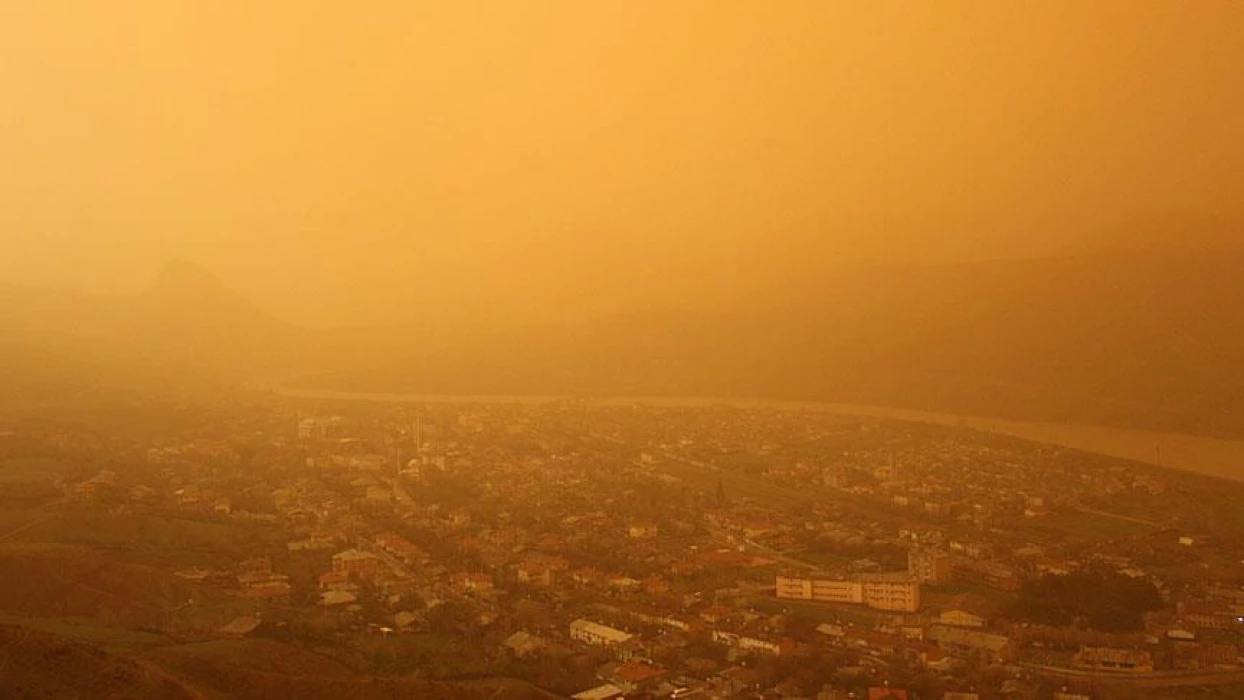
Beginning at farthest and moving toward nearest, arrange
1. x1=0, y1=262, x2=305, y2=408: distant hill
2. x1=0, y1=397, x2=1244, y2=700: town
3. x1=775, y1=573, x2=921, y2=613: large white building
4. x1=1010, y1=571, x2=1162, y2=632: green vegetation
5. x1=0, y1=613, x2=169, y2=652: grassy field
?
x1=0, y1=262, x2=305, y2=408: distant hill
x1=775, y1=573, x2=921, y2=613: large white building
x1=1010, y1=571, x2=1162, y2=632: green vegetation
x1=0, y1=397, x2=1244, y2=700: town
x1=0, y1=613, x2=169, y2=652: grassy field

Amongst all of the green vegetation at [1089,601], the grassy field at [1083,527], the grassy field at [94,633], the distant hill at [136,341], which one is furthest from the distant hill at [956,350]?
the grassy field at [94,633]

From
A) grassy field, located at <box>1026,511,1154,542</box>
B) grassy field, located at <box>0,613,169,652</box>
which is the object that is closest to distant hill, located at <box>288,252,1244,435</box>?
grassy field, located at <box>1026,511,1154,542</box>

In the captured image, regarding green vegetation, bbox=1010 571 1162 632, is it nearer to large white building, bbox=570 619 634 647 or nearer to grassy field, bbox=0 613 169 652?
large white building, bbox=570 619 634 647

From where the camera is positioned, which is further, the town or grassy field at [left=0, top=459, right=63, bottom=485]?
grassy field at [left=0, top=459, right=63, bottom=485]

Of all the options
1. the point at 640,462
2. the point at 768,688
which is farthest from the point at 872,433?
the point at 768,688

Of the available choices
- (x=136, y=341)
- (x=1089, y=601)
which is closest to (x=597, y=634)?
(x=1089, y=601)

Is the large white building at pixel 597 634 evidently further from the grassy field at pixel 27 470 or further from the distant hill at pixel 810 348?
the distant hill at pixel 810 348

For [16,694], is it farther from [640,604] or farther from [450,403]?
[450,403]

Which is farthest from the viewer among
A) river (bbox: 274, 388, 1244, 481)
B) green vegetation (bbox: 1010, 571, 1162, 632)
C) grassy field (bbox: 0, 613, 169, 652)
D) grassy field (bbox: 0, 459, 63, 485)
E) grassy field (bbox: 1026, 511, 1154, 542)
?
river (bbox: 274, 388, 1244, 481)
